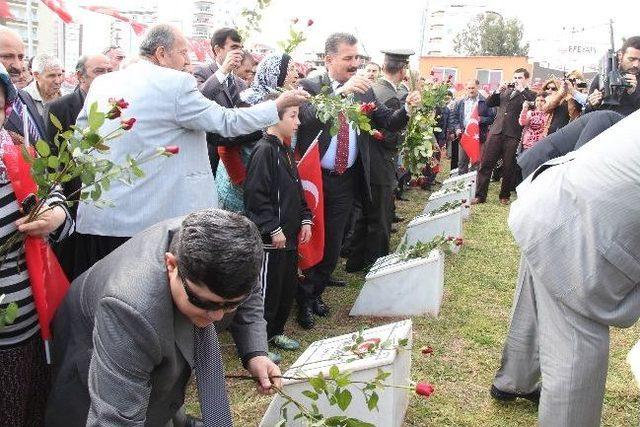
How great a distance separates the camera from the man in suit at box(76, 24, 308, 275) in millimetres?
2961

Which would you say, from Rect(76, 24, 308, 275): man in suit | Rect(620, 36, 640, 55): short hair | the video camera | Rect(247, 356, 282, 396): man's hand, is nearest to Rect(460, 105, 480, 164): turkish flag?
Rect(620, 36, 640, 55): short hair

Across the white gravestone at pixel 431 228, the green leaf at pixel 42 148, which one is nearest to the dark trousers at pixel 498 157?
the white gravestone at pixel 431 228

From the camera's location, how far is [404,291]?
14.9ft

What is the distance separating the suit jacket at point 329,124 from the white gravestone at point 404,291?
793 millimetres

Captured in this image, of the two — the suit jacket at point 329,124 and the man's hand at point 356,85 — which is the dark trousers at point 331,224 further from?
the man's hand at point 356,85

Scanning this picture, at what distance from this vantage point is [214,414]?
209 centimetres

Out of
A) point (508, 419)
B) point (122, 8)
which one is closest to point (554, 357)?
point (508, 419)

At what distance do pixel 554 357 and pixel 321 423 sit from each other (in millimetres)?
1051

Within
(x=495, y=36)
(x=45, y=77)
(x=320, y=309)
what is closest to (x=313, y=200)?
(x=320, y=309)

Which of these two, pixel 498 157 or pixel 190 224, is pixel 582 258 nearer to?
pixel 190 224

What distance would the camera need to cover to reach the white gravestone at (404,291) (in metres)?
4.49

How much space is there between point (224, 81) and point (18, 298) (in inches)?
94.8

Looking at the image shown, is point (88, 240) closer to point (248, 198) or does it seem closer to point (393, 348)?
point (248, 198)

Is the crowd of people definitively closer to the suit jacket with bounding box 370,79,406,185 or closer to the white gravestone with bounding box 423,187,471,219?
the suit jacket with bounding box 370,79,406,185
